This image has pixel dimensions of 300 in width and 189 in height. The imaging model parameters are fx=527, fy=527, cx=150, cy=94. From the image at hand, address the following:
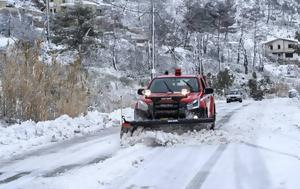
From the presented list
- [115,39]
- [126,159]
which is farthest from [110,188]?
[115,39]

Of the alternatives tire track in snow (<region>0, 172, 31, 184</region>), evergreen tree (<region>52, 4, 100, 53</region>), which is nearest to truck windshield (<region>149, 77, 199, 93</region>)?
tire track in snow (<region>0, 172, 31, 184</region>)

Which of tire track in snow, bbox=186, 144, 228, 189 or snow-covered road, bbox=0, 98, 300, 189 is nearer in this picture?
tire track in snow, bbox=186, 144, 228, 189

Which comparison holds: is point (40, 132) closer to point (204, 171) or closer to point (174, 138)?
point (174, 138)

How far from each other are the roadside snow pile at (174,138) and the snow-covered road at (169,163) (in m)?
0.02

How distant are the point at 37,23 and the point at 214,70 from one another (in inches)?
1047

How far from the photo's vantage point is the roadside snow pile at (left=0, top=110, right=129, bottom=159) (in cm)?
1235

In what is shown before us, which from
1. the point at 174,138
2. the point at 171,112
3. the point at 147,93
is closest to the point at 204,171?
the point at 174,138

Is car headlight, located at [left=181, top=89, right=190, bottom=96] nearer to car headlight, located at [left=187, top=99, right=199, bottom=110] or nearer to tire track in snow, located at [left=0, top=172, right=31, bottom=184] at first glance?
car headlight, located at [left=187, top=99, right=199, bottom=110]

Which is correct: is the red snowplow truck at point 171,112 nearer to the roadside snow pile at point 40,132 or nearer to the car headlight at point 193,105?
the car headlight at point 193,105

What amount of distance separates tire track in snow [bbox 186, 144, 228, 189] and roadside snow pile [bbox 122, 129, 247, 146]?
41.6 inches

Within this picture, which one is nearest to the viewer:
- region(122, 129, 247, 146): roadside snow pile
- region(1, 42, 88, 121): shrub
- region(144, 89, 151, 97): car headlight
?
region(122, 129, 247, 146): roadside snow pile

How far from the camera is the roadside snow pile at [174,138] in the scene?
11.8 metres

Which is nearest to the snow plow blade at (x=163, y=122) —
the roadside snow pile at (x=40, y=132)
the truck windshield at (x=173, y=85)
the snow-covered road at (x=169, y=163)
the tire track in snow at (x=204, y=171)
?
the snow-covered road at (x=169, y=163)

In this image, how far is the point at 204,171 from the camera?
8586 mm
